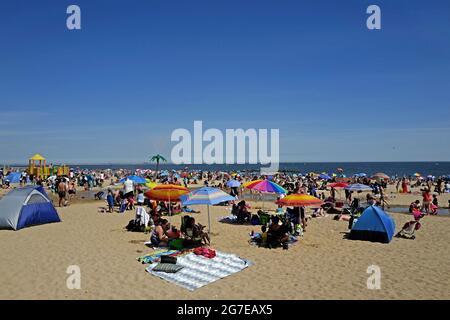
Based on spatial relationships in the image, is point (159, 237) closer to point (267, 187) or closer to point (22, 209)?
point (267, 187)

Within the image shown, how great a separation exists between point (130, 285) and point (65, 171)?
35.6 metres

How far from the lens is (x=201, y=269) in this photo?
7859 mm

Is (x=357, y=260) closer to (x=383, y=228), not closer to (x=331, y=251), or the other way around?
(x=331, y=251)

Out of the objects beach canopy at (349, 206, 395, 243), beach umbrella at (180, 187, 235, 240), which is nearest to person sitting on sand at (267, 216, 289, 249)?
beach umbrella at (180, 187, 235, 240)

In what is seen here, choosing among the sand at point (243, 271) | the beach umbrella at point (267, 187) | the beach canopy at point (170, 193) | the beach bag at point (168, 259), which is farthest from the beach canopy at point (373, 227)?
the beach bag at point (168, 259)

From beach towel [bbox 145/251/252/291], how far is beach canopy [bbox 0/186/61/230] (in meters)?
6.66

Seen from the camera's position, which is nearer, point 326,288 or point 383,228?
point 326,288

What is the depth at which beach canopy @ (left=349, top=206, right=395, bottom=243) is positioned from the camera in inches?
433

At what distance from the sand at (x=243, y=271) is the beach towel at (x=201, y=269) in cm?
18

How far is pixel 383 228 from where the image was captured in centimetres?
1100

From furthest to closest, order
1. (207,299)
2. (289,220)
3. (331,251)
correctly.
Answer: (289,220)
(331,251)
(207,299)

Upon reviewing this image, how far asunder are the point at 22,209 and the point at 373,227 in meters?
11.6

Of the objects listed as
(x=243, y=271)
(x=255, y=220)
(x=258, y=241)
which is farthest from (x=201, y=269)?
(x=255, y=220)
